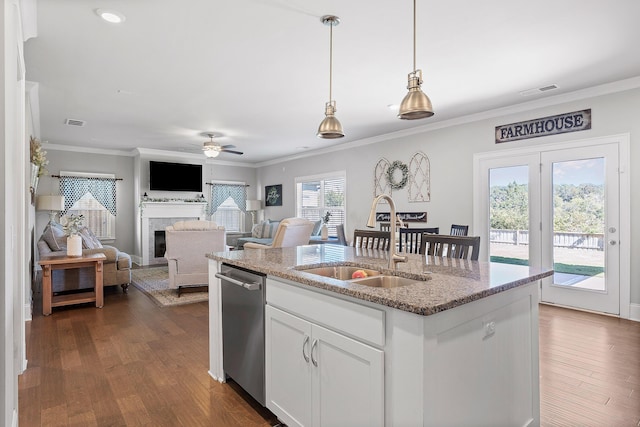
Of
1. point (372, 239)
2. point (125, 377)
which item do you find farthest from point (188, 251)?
point (372, 239)

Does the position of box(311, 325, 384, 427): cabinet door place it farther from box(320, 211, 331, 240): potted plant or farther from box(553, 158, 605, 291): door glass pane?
box(320, 211, 331, 240): potted plant

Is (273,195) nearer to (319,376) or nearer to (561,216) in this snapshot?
(561,216)

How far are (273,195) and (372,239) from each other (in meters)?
6.53

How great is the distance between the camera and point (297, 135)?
261 inches

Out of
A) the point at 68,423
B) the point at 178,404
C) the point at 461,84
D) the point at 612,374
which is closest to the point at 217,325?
the point at 178,404

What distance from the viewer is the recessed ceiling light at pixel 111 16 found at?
8.34 ft

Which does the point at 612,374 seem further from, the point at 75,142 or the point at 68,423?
the point at 75,142

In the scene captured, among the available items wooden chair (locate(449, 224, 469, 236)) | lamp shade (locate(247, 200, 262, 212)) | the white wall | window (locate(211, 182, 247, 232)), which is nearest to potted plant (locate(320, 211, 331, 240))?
the white wall

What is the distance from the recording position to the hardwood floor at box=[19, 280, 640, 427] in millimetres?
2105

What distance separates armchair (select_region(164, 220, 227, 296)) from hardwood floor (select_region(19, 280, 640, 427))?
3.30 feet

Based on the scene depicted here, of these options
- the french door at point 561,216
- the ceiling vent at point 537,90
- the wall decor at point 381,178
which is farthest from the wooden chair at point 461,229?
the wall decor at point 381,178

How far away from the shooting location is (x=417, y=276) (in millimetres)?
1770

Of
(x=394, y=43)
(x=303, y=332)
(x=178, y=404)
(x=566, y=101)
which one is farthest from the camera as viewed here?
(x=566, y=101)

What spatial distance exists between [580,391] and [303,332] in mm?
1978
